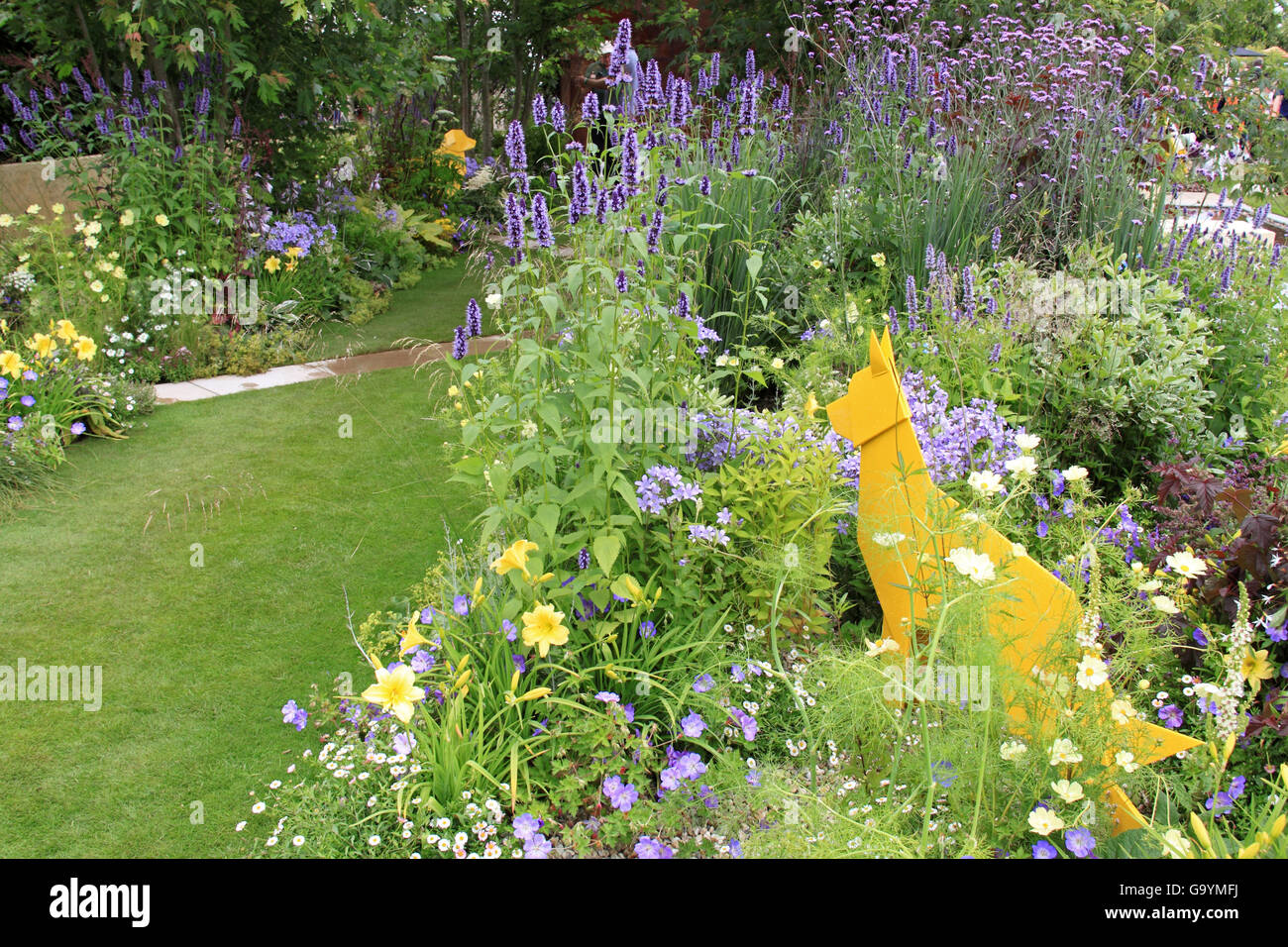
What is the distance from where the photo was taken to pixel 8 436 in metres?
3.99

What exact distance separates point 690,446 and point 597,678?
0.71 metres

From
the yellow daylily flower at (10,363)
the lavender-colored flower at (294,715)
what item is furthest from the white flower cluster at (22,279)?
the lavender-colored flower at (294,715)

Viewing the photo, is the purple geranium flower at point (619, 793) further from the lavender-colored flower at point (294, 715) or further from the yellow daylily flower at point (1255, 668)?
the yellow daylily flower at point (1255, 668)

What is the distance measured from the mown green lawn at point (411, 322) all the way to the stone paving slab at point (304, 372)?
112mm

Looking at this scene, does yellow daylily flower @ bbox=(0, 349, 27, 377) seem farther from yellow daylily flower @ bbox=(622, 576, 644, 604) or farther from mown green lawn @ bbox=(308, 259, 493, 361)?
yellow daylily flower @ bbox=(622, 576, 644, 604)

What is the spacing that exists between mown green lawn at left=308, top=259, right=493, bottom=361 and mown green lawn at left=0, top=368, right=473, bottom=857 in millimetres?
877

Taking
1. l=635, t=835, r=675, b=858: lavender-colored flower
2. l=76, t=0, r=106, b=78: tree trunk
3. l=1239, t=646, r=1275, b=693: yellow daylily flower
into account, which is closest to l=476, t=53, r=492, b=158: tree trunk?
l=76, t=0, r=106, b=78: tree trunk

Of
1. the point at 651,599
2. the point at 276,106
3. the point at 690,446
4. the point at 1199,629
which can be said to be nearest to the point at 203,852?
the point at 651,599

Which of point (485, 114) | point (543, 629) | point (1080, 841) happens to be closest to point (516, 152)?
point (543, 629)

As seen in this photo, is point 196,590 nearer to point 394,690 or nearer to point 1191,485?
point 394,690

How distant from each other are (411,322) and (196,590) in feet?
11.0

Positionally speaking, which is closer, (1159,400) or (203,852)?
(203,852)

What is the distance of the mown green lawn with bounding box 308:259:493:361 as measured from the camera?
5.92m
